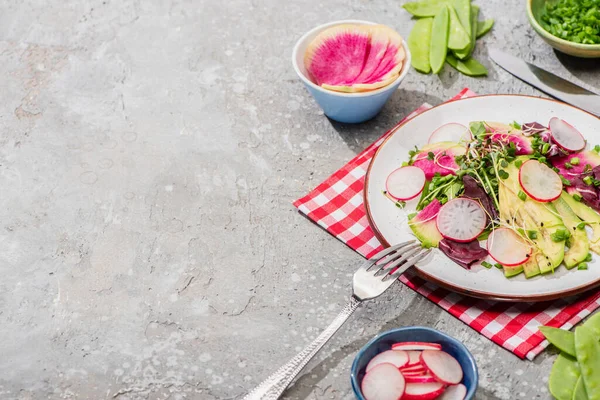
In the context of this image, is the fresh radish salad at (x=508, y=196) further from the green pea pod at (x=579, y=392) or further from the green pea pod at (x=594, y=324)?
the green pea pod at (x=579, y=392)

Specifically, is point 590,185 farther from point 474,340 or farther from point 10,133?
point 10,133

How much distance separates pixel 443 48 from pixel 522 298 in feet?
4.17

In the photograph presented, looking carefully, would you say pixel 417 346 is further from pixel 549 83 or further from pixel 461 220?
pixel 549 83

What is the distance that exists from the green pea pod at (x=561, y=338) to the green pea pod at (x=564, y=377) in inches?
0.9

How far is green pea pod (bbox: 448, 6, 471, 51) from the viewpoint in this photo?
2883 mm

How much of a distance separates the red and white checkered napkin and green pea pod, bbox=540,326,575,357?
31mm

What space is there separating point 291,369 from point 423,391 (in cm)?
36

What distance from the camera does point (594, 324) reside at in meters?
1.94

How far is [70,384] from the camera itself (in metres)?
1.99

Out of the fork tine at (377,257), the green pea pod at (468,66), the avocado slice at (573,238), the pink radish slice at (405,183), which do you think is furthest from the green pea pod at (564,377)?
the green pea pod at (468,66)

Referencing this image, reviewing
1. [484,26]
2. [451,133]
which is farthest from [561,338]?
[484,26]

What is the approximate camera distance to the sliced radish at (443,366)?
176 cm

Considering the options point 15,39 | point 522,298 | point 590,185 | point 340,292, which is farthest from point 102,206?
point 590,185

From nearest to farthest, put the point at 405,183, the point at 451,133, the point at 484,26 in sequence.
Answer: the point at 405,183 → the point at 451,133 → the point at 484,26
